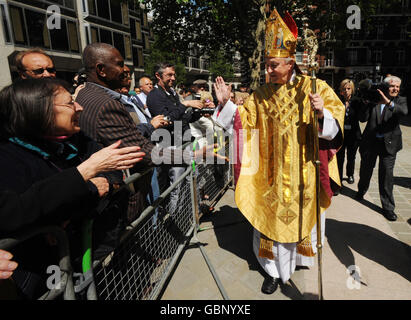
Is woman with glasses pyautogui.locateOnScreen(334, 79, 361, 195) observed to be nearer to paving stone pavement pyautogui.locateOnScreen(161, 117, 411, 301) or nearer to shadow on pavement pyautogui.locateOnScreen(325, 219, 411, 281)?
paving stone pavement pyautogui.locateOnScreen(161, 117, 411, 301)

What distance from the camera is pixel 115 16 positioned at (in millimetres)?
21922

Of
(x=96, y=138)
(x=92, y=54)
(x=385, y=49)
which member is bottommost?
(x=96, y=138)

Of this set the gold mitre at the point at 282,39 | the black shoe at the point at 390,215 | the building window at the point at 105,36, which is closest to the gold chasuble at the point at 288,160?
the gold mitre at the point at 282,39

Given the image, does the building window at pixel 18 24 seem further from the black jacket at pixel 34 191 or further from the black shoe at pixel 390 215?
the black shoe at pixel 390 215

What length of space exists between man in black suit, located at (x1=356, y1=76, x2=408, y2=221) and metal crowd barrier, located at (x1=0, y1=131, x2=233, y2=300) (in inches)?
91.4

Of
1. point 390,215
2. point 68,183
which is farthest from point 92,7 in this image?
point 68,183

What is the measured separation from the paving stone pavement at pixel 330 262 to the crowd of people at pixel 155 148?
0.19 metres

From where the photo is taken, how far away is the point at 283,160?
2406 millimetres

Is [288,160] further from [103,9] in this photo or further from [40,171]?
[103,9]

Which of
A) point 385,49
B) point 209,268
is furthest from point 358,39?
point 209,268

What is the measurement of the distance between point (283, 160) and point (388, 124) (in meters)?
2.43

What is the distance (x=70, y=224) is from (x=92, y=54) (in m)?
1.20

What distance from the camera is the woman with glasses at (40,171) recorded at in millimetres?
1049
